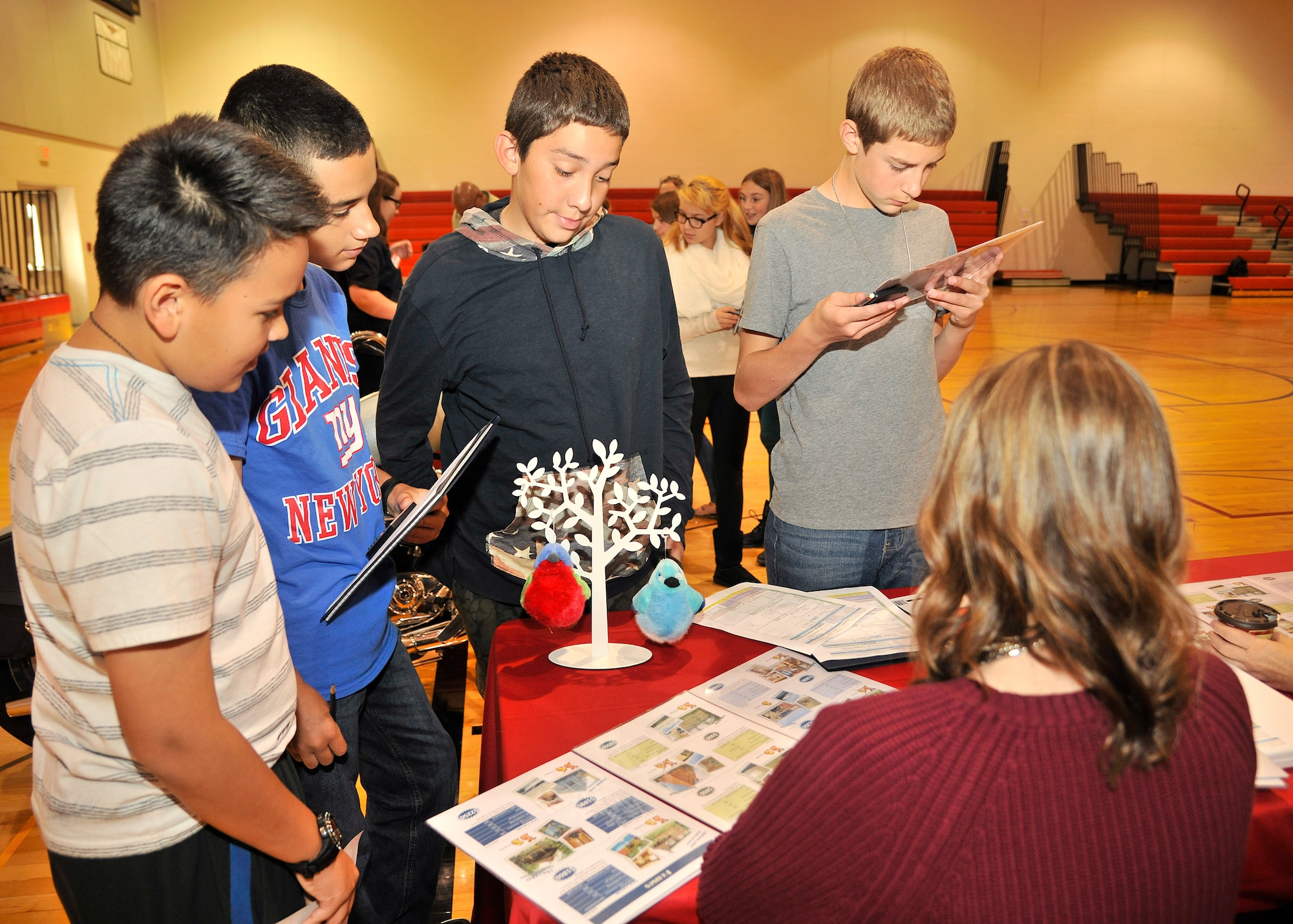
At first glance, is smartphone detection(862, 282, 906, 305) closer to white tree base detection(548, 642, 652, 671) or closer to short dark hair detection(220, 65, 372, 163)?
white tree base detection(548, 642, 652, 671)

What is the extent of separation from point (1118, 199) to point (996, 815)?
18.4 meters

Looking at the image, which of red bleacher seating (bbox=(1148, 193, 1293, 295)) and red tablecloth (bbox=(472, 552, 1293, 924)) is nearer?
red tablecloth (bbox=(472, 552, 1293, 924))

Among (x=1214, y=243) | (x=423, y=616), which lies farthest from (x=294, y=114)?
(x=1214, y=243)

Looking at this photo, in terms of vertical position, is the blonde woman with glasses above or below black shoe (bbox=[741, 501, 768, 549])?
above

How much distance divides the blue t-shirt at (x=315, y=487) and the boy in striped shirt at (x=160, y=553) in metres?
0.32

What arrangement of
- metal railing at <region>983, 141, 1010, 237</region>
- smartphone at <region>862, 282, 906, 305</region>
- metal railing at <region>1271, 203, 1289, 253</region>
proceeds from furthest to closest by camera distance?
metal railing at <region>1271, 203, 1289, 253</region>, metal railing at <region>983, 141, 1010, 237</region>, smartphone at <region>862, 282, 906, 305</region>

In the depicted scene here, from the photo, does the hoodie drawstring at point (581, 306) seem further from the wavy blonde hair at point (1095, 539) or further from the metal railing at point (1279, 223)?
the metal railing at point (1279, 223)

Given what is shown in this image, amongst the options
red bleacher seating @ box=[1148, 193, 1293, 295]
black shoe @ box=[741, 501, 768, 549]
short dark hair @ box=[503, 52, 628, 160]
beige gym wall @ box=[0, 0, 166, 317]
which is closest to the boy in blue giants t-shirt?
short dark hair @ box=[503, 52, 628, 160]

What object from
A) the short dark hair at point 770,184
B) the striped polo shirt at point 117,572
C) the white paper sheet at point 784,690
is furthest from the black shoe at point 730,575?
the striped polo shirt at point 117,572

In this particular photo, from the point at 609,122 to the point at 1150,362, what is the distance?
8.68m

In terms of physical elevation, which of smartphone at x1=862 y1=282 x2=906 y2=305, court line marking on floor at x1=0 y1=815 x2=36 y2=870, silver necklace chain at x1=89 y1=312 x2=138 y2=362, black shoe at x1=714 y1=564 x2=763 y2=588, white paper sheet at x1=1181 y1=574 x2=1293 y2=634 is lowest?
court line marking on floor at x1=0 y1=815 x2=36 y2=870

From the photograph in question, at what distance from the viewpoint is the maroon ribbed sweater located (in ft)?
2.51

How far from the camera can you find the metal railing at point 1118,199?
53.1ft

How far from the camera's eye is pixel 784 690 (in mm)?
1382
